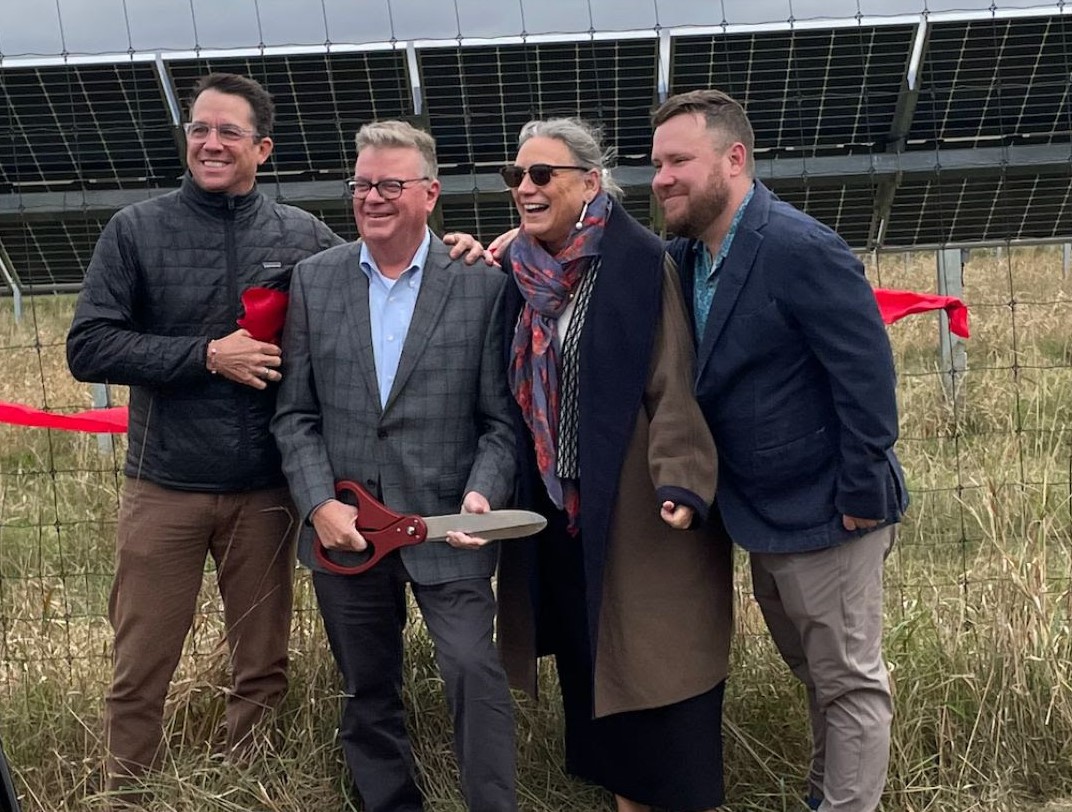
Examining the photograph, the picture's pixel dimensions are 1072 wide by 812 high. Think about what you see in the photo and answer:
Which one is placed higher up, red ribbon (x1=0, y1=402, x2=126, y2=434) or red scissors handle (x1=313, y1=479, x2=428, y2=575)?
red ribbon (x1=0, y1=402, x2=126, y2=434)

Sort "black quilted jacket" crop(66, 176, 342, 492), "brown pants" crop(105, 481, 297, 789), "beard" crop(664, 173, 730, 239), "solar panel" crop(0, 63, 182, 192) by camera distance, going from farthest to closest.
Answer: "solar panel" crop(0, 63, 182, 192) → "brown pants" crop(105, 481, 297, 789) → "black quilted jacket" crop(66, 176, 342, 492) → "beard" crop(664, 173, 730, 239)

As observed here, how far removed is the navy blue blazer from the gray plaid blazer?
1.84 feet

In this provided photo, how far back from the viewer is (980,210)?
22.1 feet

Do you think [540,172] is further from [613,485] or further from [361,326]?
[613,485]

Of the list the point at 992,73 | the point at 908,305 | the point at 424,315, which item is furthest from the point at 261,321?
the point at 992,73

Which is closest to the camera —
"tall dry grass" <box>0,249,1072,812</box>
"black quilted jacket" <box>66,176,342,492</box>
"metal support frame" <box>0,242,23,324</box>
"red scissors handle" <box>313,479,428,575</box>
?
"red scissors handle" <box>313,479,428,575</box>

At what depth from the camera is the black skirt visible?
340cm

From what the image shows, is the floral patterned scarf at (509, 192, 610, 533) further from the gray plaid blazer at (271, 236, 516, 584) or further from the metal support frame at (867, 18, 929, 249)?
the metal support frame at (867, 18, 929, 249)

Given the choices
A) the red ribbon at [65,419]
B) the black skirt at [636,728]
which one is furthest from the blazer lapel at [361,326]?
the red ribbon at [65,419]

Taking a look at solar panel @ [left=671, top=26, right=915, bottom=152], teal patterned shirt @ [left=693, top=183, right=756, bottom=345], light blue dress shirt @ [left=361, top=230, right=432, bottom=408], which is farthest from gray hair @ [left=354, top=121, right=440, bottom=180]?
solar panel @ [left=671, top=26, right=915, bottom=152]

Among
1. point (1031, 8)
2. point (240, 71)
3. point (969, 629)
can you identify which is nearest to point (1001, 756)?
point (969, 629)

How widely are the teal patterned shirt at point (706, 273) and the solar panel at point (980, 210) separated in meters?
3.62

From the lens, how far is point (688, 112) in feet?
10.2

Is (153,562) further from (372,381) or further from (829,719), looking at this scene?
(829,719)
